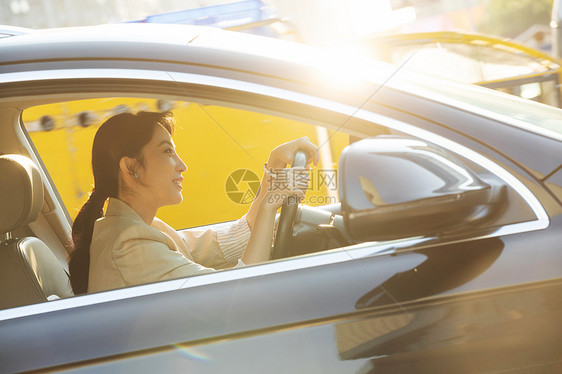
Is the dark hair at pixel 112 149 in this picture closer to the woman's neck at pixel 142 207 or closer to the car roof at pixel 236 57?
the woman's neck at pixel 142 207

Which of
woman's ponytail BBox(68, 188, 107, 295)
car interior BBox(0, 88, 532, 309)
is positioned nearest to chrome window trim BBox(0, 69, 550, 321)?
car interior BBox(0, 88, 532, 309)

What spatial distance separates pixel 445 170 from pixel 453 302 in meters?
0.27

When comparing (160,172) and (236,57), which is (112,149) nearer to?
(160,172)

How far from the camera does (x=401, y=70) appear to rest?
5.42ft

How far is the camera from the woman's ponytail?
1.83 meters

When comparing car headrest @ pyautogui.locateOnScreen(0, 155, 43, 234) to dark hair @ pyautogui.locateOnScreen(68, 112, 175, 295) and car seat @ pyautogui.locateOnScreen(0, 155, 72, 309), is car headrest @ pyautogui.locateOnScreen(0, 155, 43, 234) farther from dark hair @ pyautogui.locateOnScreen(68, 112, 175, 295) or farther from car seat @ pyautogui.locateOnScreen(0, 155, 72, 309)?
dark hair @ pyautogui.locateOnScreen(68, 112, 175, 295)

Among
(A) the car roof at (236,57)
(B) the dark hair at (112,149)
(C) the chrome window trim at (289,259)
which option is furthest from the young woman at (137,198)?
(A) the car roof at (236,57)

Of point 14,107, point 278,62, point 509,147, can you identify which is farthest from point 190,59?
point 14,107

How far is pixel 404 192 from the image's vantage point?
127cm

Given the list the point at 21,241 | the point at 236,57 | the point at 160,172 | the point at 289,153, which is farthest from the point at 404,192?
the point at 21,241

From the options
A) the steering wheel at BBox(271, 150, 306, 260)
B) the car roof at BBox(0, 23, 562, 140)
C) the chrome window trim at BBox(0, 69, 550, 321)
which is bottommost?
the steering wheel at BBox(271, 150, 306, 260)

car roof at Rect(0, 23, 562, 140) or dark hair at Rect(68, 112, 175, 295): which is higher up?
car roof at Rect(0, 23, 562, 140)

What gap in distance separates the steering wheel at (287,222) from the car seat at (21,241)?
0.60 meters

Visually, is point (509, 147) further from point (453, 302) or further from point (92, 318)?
point (92, 318)
